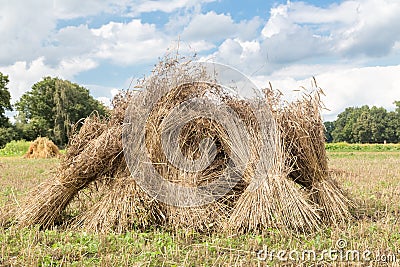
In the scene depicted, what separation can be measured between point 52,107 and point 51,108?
1.52 feet

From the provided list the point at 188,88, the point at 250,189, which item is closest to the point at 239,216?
the point at 250,189

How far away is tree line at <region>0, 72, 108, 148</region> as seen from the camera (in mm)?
46969

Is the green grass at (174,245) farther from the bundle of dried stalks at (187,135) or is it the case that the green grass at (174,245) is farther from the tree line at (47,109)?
the tree line at (47,109)

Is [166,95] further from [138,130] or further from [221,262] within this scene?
[221,262]

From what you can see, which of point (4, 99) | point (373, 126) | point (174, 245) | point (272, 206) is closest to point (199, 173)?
point (272, 206)

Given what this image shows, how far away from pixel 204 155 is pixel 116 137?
4.12ft

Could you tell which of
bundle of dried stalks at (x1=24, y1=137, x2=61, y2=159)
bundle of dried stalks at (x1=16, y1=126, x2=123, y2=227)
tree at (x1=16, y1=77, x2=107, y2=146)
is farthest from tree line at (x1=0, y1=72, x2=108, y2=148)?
bundle of dried stalks at (x1=16, y1=126, x2=123, y2=227)

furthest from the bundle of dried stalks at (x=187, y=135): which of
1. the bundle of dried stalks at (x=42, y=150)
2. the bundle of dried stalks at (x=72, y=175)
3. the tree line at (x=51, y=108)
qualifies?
the tree line at (x=51, y=108)

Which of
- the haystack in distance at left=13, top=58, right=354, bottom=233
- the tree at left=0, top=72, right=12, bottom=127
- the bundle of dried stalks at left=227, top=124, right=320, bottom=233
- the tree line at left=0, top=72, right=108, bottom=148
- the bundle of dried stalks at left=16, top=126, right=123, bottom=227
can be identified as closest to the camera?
the bundle of dried stalks at left=227, top=124, right=320, bottom=233

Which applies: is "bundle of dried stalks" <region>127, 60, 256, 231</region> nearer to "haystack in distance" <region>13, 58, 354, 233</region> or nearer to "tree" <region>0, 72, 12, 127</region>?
"haystack in distance" <region>13, 58, 354, 233</region>

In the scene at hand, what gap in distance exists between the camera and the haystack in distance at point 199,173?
17.8 ft

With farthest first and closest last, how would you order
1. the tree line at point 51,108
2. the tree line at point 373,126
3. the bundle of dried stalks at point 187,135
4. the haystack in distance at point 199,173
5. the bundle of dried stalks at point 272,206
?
the tree line at point 373,126 → the tree line at point 51,108 → the bundle of dried stalks at point 187,135 → the haystack in distance at point 199,173 → the bundle of dried stalks at point 272,206

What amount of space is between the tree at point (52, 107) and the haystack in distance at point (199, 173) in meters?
40.4

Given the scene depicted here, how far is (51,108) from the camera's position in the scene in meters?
50.0
